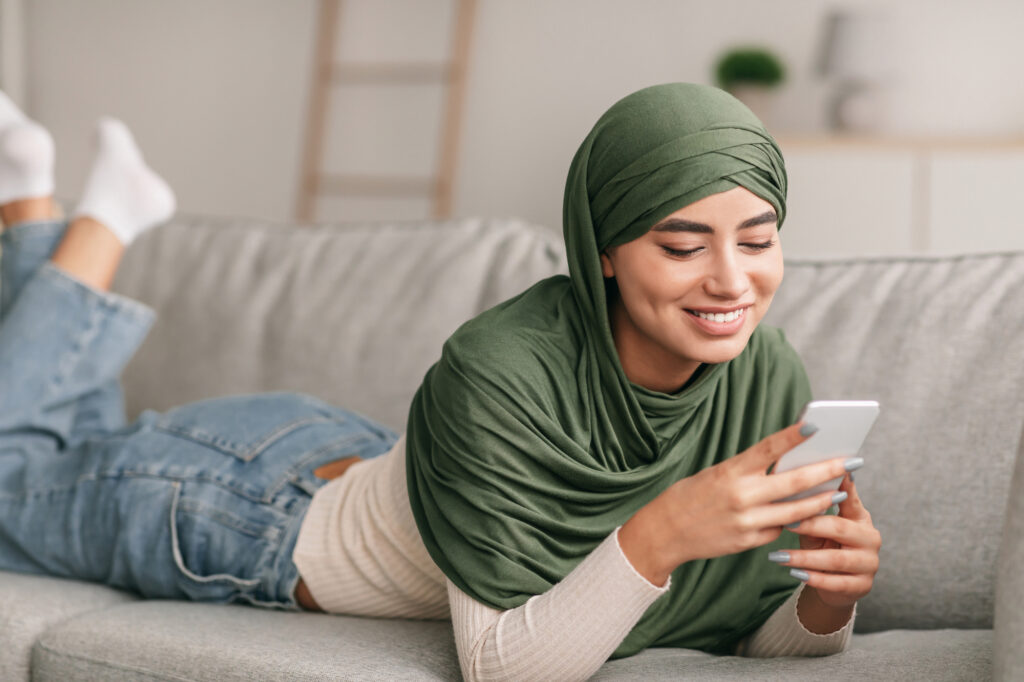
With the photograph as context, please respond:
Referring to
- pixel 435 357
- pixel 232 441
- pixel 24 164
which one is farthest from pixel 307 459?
pixel 24 164

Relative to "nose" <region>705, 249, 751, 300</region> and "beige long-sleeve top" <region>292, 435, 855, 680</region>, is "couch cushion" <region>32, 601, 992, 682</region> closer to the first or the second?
"beige long-sleeve top" <region>292, 435, 855, 680</region>

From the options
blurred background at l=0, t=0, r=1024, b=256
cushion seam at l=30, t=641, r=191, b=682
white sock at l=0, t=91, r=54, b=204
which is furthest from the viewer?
blurred background at l=0, t=0, r=1024, b=256

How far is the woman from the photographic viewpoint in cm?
93

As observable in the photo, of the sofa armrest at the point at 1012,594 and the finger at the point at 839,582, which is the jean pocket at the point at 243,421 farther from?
the sofa armrest at the point at 1012,594

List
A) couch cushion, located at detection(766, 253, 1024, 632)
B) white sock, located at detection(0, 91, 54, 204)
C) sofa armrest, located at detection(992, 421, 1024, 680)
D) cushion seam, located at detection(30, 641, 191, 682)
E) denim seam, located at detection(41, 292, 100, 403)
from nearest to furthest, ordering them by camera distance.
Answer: sofa armrest, located at detection(992, 421, 1024, 680) < cushion seam, located at detection(30, 641, 191, 682) < couch cushion, located at detection(766, 253, 1024, 632) < denim seam, located at detection(41, 292, 100, 403) < white sock, located at detection(0, 91, 54, 204)

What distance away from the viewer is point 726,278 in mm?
933

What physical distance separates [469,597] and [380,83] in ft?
11.3

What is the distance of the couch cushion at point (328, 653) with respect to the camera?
102 cm

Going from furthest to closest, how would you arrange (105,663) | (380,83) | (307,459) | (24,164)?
(380,83) → (24,164) → (307,459) → (105,663)

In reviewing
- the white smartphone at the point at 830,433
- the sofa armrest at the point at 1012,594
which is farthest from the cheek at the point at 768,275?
the sofa armrest at the point at 1012,594

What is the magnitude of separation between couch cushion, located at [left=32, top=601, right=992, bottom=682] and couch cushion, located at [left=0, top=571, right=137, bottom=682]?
29mm

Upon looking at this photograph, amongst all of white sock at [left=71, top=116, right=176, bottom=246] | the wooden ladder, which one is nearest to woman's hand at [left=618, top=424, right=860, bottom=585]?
white sock at [left=71, top=116, right=176, bottom=246]

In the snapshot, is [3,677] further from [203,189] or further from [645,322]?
[203,189]

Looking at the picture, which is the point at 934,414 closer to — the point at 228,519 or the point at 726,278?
the point at 726,278
